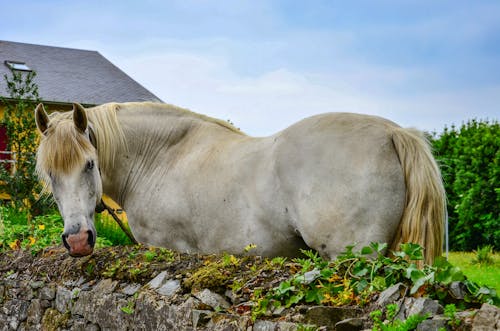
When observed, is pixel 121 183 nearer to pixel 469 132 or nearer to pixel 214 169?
pixel 214 169

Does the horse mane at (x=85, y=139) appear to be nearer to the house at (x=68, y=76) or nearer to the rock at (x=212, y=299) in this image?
the rock at (x=212, y=299)

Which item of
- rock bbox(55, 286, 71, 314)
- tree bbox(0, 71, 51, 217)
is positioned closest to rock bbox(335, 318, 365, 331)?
rock bbox(55, 286, 71, 314)

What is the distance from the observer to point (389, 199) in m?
4.80

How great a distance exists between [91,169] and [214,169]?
3.45ft

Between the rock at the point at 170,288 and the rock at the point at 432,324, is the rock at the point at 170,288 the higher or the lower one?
the lower one

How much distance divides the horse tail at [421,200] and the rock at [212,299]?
1.72m

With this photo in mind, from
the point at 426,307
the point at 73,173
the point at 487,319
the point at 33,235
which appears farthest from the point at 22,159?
the point at 487,319

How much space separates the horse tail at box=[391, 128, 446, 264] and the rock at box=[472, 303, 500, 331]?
237cm

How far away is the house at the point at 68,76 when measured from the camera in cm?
2691

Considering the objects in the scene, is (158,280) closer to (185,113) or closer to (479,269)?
(185,113)

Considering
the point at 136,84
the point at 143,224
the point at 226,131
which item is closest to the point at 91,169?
the point at 143,224

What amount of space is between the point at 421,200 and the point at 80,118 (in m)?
2.98

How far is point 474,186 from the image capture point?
601 inches

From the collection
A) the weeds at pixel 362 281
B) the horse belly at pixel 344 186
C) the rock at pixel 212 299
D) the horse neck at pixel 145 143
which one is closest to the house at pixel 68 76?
the horse neck at pixel 145 143
